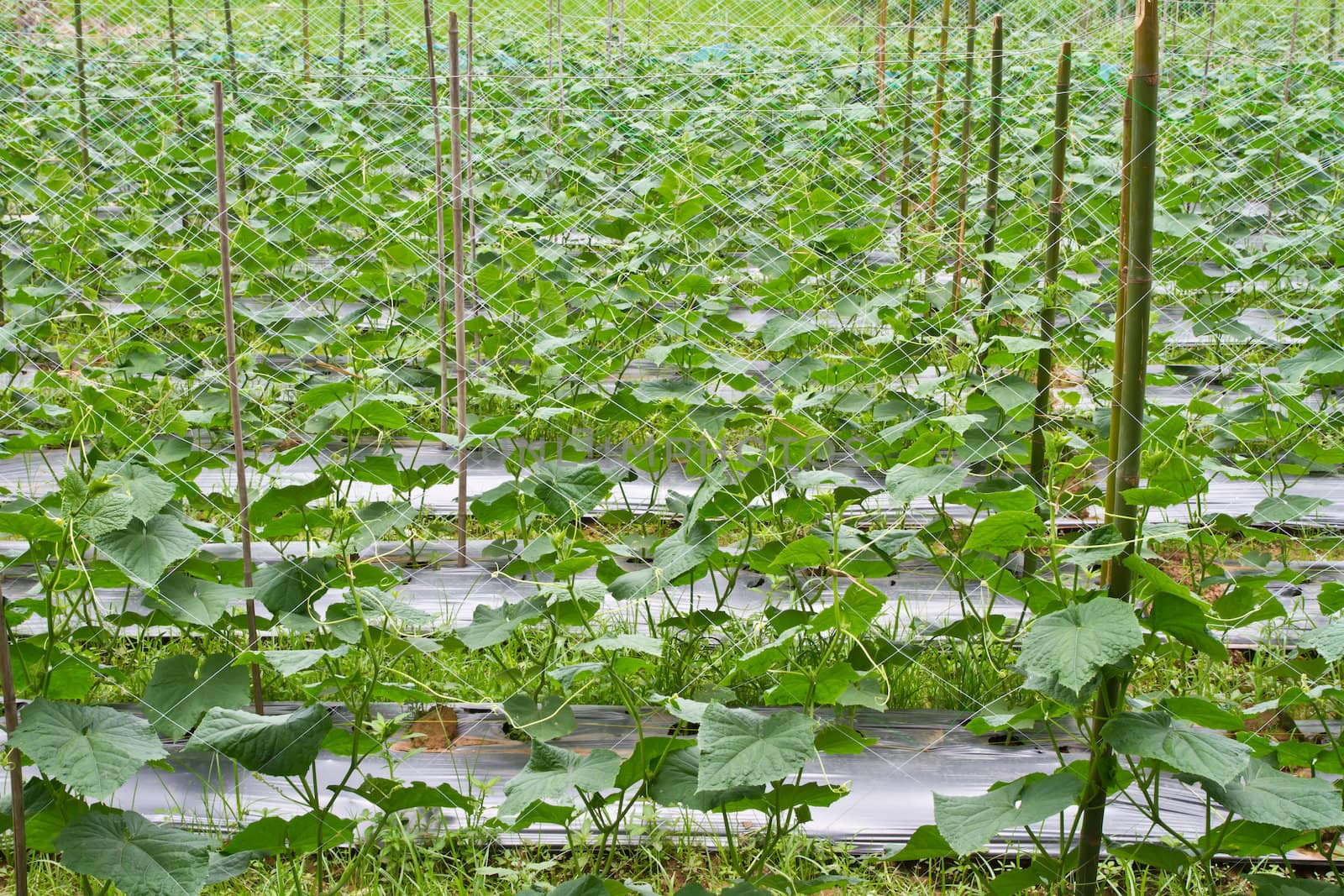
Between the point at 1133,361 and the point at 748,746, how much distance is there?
2.34ft

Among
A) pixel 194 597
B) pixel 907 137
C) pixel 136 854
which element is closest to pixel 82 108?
pixel 907 137

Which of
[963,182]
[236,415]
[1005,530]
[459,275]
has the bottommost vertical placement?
Result: [1005,530]

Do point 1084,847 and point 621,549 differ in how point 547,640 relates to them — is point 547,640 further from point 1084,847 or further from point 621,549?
point 1084,847

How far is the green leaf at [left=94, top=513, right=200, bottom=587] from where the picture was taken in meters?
1.77

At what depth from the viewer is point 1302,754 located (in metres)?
1.76

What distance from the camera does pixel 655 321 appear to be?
367cm

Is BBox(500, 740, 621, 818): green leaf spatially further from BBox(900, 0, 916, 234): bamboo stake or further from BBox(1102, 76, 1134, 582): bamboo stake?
BBox(900, 0, 916, 234): bamboo stake

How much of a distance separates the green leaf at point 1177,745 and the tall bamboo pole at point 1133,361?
0.13 ft

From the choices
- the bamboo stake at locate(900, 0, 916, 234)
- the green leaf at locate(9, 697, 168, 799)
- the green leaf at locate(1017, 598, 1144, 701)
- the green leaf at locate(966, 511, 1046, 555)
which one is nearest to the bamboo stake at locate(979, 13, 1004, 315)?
the bamboo stake at locate(900, 0, 916, 234)

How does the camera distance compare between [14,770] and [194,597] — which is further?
[194,597]

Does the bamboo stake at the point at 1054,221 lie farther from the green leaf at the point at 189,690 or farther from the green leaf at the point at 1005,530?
the green leaf at the point at 189,690

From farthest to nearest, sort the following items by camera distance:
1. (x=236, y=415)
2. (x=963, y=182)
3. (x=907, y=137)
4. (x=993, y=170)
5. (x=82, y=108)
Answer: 1. (x=82, y=108)
2. (x=907, y=137)
3. (x=963, y=182)
4. (x=993, y=170)
5. (x=236, y=415)

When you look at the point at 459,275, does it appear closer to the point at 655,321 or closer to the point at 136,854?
the point at 655,321

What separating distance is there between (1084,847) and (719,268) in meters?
2.79
